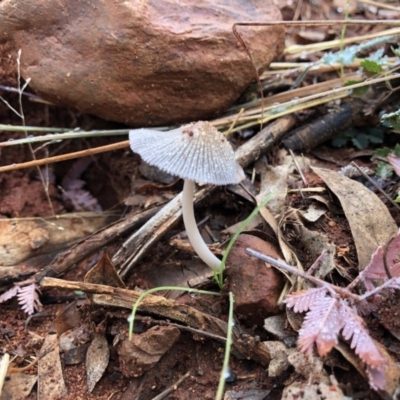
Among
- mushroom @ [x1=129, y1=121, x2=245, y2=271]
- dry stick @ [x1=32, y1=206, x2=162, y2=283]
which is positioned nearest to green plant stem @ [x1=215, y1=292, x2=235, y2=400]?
mushroom @ [x1=129, y1=121, x2=245, y2=271]

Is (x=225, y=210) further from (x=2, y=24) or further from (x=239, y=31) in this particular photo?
(x=2, y=24)

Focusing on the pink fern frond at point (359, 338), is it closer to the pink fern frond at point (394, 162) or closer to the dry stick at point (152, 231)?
the pink fern frond at point (394, 162)

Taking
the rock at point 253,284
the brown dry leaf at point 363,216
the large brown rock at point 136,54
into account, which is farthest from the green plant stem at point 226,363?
the large brown rock at point 136,54

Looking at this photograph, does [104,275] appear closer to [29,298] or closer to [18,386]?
[29,298]

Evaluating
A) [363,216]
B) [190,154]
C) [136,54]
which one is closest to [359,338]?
[363,216]

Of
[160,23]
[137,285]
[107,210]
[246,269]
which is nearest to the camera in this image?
[246,269]

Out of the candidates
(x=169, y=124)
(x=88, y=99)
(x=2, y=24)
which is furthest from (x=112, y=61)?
(x=2, y=24)
